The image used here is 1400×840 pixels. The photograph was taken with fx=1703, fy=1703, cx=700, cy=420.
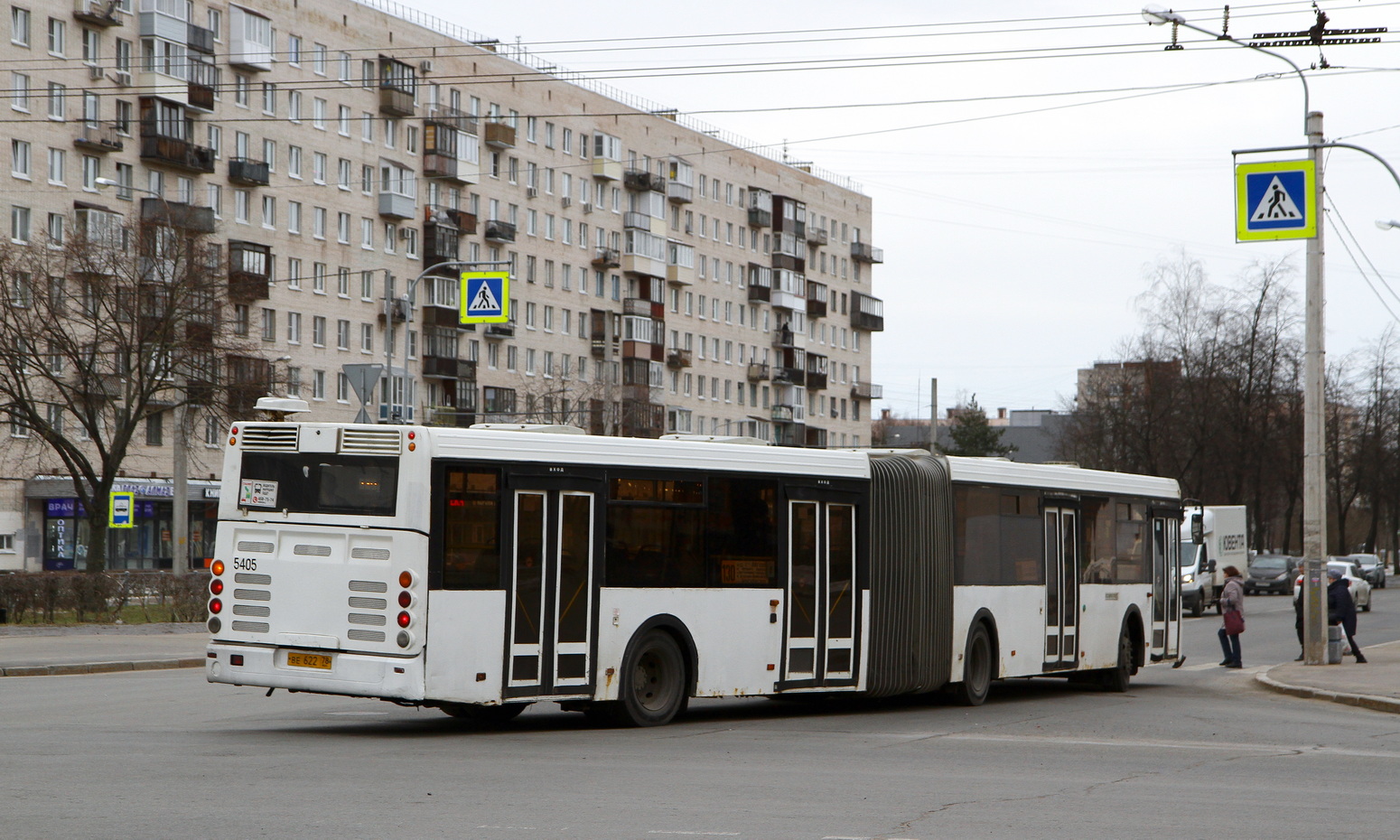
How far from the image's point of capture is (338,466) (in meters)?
14.7

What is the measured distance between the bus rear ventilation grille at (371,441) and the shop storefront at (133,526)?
159 feet

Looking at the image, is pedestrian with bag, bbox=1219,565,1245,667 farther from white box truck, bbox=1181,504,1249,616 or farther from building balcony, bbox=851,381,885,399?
building balcony, bbox=851,381,885,399

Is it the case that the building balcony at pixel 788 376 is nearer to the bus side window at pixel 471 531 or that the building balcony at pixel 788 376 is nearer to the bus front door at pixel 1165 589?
the bus front door at pixel 1165 589

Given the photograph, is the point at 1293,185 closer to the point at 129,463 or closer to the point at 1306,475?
the point at 1306,475

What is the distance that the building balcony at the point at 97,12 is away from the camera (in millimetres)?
63562

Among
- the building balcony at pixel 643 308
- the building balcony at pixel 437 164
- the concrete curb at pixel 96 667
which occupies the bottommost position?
the concrete curb at pixel 96 667

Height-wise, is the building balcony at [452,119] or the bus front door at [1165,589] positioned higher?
the building balcony at [452,119]

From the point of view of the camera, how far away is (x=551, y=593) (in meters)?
15.1

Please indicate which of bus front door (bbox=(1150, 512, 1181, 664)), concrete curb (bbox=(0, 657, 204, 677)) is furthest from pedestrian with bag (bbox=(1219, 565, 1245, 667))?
concrete curb (bbox=(0, 657, 204, 677))

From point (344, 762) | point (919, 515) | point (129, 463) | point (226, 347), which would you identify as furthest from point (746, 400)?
point (344, 762)

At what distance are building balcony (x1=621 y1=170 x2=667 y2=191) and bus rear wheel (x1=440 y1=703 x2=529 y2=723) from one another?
80883 mm

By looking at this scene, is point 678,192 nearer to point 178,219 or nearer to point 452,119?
point 452,119

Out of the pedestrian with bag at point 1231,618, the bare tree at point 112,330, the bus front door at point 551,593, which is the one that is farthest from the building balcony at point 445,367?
the bus front door at point 551,593

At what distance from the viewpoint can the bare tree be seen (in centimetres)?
4106
